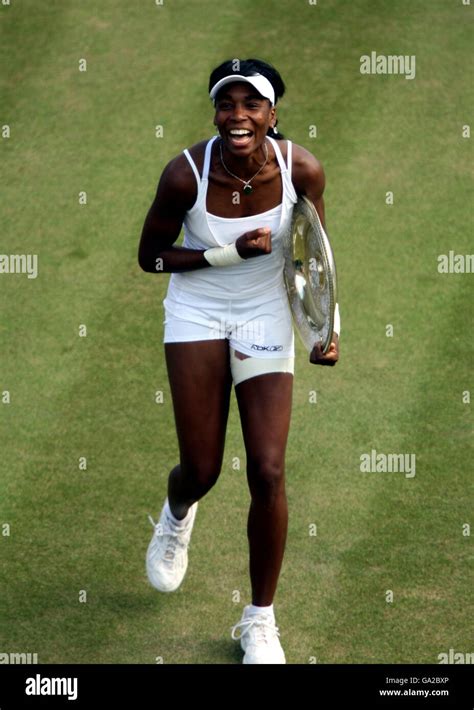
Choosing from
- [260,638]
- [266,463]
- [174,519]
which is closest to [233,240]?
[266,463]

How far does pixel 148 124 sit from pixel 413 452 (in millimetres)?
4242

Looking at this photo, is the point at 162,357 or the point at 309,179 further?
the point at 162,357

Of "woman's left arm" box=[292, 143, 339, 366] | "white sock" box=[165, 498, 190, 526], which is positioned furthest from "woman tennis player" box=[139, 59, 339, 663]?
"white sock" box=[165, 498, 190, 526]

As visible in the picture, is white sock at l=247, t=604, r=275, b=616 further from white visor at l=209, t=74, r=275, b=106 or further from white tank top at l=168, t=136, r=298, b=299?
white visor at l=209, t=74, r=275, b=106

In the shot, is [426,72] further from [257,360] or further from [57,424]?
[257,360]

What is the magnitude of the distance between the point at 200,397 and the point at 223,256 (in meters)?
0.72

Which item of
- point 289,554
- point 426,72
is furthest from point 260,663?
point 426,72

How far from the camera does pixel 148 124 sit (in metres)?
11.7

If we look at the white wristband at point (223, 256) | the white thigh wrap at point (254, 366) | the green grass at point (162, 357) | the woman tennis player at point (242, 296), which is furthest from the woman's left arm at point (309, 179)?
the green grass at point (162, 357)

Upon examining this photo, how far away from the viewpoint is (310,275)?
7.01 metres

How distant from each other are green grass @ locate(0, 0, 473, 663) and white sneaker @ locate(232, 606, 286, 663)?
0.15 meters

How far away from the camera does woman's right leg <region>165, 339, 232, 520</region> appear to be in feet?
23.2

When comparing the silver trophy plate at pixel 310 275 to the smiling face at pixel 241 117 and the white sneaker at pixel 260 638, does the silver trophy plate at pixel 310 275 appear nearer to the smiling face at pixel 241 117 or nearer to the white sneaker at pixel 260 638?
the smiling face at pixel 241 117

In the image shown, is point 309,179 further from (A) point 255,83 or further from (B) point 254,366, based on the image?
(B) point 254,366
